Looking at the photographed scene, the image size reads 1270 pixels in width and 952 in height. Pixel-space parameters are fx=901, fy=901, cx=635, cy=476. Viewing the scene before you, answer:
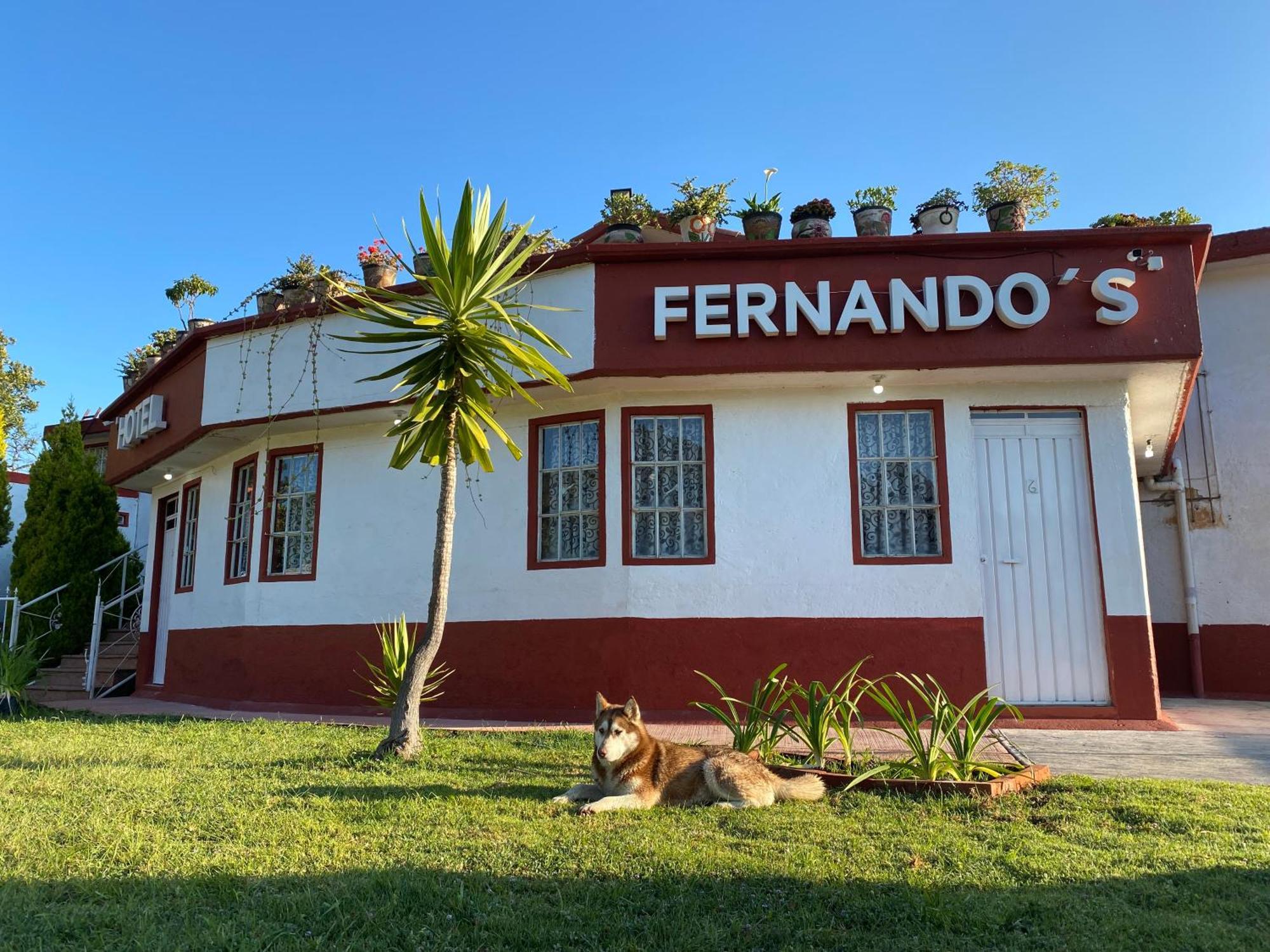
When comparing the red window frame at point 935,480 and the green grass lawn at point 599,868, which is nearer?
the green grass lawn at point 599,868

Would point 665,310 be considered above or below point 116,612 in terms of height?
above

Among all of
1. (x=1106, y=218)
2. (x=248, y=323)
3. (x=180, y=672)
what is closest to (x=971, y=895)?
(x=1106, y=218)

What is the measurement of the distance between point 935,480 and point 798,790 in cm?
428

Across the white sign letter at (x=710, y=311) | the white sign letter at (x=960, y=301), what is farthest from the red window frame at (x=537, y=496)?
the white sign letter at (x=960, y=301)

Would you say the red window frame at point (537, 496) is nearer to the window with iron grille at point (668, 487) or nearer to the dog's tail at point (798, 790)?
the window with iron grille at point (668, 487)

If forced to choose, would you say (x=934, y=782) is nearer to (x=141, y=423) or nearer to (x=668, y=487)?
(x=668, y=487)

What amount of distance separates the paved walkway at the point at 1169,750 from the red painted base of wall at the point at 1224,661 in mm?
2238

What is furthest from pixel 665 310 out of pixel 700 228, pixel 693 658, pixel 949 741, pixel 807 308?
pixel 949 741

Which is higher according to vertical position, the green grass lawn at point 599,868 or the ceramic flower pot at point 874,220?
the ceramic flower pot at point 874,220

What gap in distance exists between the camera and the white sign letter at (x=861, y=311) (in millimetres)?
8000

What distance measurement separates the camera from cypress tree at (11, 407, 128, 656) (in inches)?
595

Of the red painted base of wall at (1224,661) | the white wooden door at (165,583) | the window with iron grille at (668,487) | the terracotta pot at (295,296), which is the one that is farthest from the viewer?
the white wooden door at (165,583)

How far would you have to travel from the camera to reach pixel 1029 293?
8086 millimetres

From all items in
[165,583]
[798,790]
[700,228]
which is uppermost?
[700,228]
